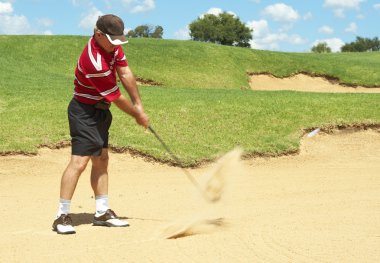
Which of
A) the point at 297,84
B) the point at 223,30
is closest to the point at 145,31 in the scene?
the point at 223,30

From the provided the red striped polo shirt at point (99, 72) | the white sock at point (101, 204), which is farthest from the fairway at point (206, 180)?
the red striped polo shirt at point (99, 72)

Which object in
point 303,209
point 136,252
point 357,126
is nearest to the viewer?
point 136,252

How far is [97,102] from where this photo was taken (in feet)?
20.0

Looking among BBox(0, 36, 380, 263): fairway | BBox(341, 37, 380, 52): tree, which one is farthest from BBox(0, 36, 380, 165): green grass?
BBox(341, 37, 380, 52): tree

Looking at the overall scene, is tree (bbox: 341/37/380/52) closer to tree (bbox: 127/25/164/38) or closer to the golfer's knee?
tree (bbox: 127/25/164/38)

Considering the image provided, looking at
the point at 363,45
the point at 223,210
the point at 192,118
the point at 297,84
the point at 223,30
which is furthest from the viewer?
the point at 363,45

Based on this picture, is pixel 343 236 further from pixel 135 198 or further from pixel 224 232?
pixel 135 198

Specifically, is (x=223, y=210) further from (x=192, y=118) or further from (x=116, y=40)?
(x=192, y=118)

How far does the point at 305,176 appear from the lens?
31.3 feet

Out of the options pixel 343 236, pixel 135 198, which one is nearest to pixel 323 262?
→ pixel 343 236

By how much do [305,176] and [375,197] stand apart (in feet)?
6.19

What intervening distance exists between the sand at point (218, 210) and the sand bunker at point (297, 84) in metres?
12.5

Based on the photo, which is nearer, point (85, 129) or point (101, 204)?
point (85, 129)

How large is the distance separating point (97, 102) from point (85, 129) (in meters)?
0.32
